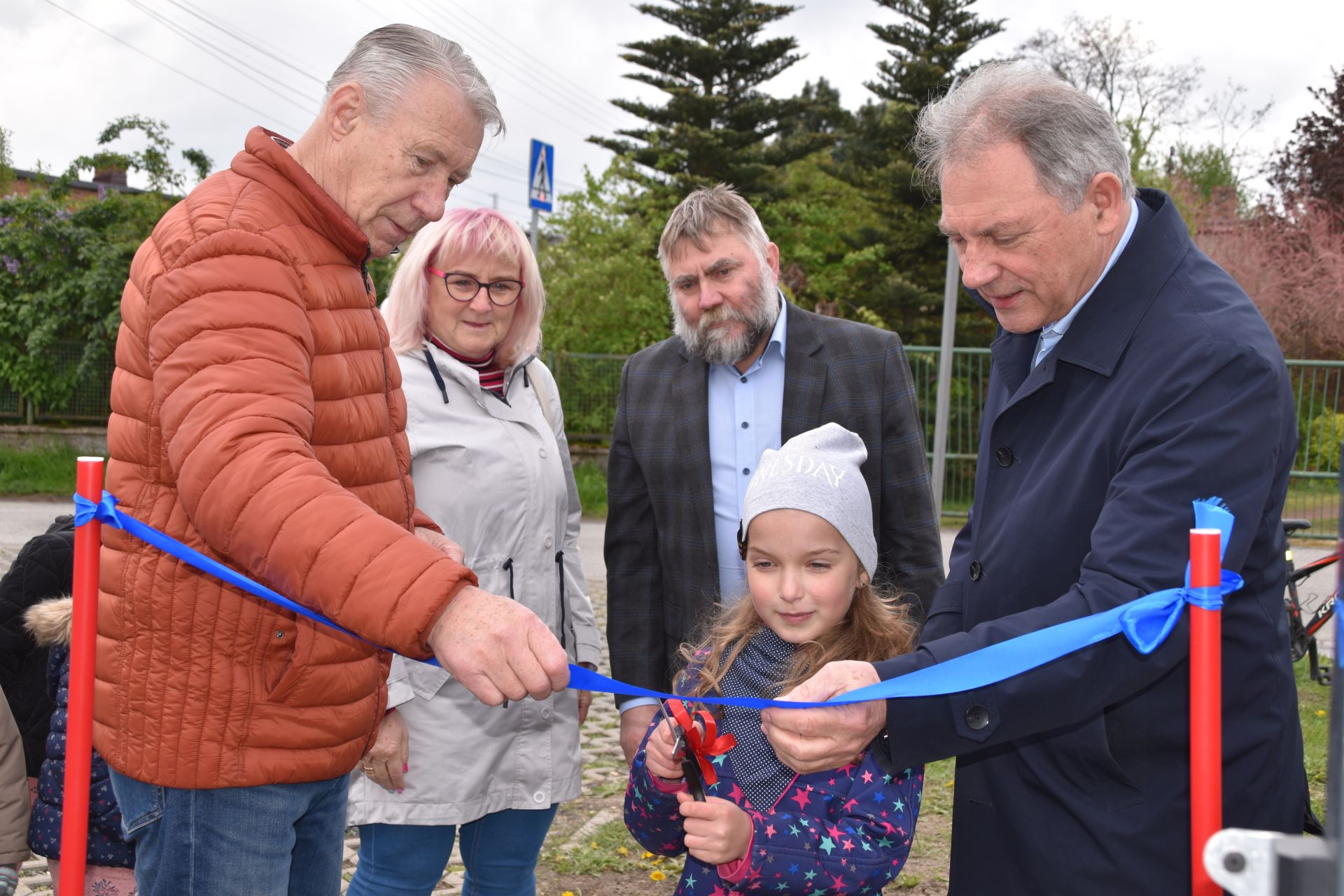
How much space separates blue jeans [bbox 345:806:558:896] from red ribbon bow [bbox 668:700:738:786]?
44.5 inches

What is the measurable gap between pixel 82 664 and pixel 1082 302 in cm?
195

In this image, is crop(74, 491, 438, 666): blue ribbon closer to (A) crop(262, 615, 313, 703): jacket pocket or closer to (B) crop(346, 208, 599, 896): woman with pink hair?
(A) crop(262, 615, 313, 703): jacket pocket

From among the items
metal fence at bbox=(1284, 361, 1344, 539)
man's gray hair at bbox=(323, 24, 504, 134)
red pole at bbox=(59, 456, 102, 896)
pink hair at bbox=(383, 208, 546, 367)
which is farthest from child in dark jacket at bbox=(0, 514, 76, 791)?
metal fence at bbox=(1284, 361, 1344, 539)

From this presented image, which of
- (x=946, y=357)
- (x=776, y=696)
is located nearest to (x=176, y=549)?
(x=776, y=696)

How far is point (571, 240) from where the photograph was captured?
22250 mm

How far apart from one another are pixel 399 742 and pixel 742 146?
90.0ft

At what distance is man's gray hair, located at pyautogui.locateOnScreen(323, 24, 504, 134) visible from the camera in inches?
93.7

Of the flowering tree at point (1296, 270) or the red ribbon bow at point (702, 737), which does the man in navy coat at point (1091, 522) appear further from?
the flowering tree at point (1296, 270)

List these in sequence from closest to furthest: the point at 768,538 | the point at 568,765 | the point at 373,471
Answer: the point at 373,471, the point at 768,538, the point at 568,765

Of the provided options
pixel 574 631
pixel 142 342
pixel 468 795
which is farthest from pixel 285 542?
pixel 574 631

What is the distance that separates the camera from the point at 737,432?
12.3ft

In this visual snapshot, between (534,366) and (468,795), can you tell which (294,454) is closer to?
→ (468,795)

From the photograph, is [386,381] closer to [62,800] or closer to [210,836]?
[210,836]

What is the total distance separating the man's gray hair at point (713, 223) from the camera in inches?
148
